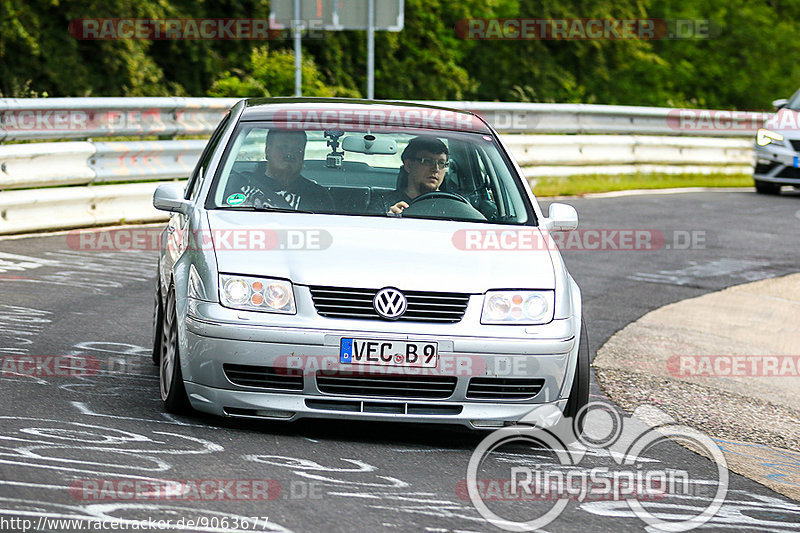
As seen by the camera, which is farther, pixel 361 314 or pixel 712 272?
pixel 712 272

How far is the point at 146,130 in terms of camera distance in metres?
13.9

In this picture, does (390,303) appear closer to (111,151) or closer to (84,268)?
(84,268)

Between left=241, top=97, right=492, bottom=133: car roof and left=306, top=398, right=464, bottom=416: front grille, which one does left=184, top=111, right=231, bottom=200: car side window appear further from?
left=306, top=398, right=464, bottom=416: front grille

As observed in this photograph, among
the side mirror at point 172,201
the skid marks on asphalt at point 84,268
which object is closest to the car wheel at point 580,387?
the side mirror at point 172,201

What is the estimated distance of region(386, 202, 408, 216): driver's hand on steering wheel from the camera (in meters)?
6.83

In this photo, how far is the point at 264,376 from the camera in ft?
19.4

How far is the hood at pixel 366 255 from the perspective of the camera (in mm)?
5918

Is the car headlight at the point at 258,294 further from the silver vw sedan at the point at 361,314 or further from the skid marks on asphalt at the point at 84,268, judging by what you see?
the skid marks on asphalt at the point at 84,268

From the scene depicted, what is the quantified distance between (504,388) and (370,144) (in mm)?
1791

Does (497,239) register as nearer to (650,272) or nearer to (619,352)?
(619,352)

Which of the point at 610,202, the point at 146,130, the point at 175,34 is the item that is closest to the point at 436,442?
the point at 146,130

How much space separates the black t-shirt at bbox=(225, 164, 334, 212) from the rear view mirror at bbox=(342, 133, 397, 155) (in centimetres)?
38

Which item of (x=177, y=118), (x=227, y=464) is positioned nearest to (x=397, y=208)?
(x=227, y=464)

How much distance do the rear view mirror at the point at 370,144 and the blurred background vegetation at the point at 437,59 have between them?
8867 millimetres
